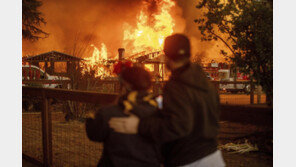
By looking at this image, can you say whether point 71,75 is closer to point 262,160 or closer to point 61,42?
point 262,160

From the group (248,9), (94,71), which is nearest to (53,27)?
(94,71)

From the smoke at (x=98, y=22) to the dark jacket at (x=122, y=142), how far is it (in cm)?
3797

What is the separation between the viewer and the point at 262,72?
508cm

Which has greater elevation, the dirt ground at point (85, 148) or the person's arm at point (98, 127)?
the person's arm at point (98, 127)

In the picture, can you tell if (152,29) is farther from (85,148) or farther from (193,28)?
(85,148)

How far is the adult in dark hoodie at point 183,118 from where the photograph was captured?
162 cm

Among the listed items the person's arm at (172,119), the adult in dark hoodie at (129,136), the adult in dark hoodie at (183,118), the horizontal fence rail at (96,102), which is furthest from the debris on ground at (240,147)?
the person's arm at (172,119)

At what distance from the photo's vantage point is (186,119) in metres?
1.60

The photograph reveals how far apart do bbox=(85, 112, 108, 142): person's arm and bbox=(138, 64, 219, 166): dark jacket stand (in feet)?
0.81

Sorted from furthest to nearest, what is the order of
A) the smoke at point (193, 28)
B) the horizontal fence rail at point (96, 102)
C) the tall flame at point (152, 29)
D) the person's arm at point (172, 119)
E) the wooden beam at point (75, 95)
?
the tall flame at point (152, 29), the smoke at point (193, 28), the wooden beam at point (75, 95), the horizontal fence rail at point (96, 102), the person's arm at point (172, 119)

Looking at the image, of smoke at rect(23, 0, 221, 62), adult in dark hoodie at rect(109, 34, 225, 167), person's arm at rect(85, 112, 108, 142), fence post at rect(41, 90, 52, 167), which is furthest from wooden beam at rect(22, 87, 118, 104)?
smoke at rect(23, 0, 221, 62)

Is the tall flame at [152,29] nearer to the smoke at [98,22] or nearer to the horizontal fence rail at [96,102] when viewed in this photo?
the smoke at [98,22]

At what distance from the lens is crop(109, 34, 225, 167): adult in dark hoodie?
162 cm

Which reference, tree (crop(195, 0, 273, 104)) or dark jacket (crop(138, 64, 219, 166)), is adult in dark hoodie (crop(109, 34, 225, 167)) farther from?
tree (crop(195, 0, 273, 104))
